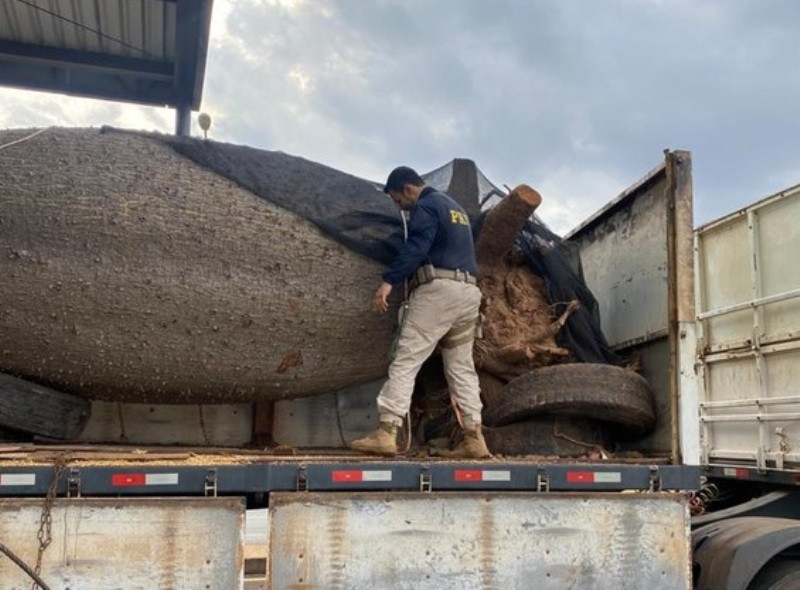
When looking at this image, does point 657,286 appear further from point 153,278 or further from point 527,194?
point 153,278

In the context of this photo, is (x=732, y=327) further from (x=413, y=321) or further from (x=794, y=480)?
(x=413, y=321)

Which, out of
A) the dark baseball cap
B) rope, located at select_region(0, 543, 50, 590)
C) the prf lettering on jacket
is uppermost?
the dark baseball cap

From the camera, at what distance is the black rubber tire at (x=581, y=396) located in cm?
385

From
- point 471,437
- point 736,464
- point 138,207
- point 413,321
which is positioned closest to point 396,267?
point 413,321

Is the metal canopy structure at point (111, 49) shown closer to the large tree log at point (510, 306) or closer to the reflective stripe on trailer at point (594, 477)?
the large tree log at point (510, 306)

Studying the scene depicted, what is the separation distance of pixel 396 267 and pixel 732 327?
367cm

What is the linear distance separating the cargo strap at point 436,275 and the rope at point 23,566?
206cm

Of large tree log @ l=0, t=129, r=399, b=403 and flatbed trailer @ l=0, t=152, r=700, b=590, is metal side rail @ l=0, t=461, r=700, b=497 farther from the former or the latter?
large tree log @ l=0, t=129, r=399, b=403

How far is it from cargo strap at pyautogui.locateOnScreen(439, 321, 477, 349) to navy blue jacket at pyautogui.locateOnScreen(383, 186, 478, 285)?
277 mm

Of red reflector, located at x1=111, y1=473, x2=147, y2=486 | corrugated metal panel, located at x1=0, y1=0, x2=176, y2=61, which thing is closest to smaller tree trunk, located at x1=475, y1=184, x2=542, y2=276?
red reflector, located at x1=111, y1=473, x2=147, y2=486

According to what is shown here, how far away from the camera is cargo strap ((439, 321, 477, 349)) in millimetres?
3963

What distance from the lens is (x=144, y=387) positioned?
3879mm

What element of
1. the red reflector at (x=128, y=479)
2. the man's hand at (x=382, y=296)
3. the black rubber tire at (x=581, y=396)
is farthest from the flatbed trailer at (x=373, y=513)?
the man's hand at (x=382, y=296)

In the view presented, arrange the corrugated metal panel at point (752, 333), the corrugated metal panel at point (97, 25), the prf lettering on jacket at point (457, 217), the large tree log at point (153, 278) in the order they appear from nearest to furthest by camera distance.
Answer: the large tree log at point (153, 278), the prf lettering on jacket at point (457, 217), the corrugated metal panel at point (752, 333), the corrugated metal panel at point (97, 25)
